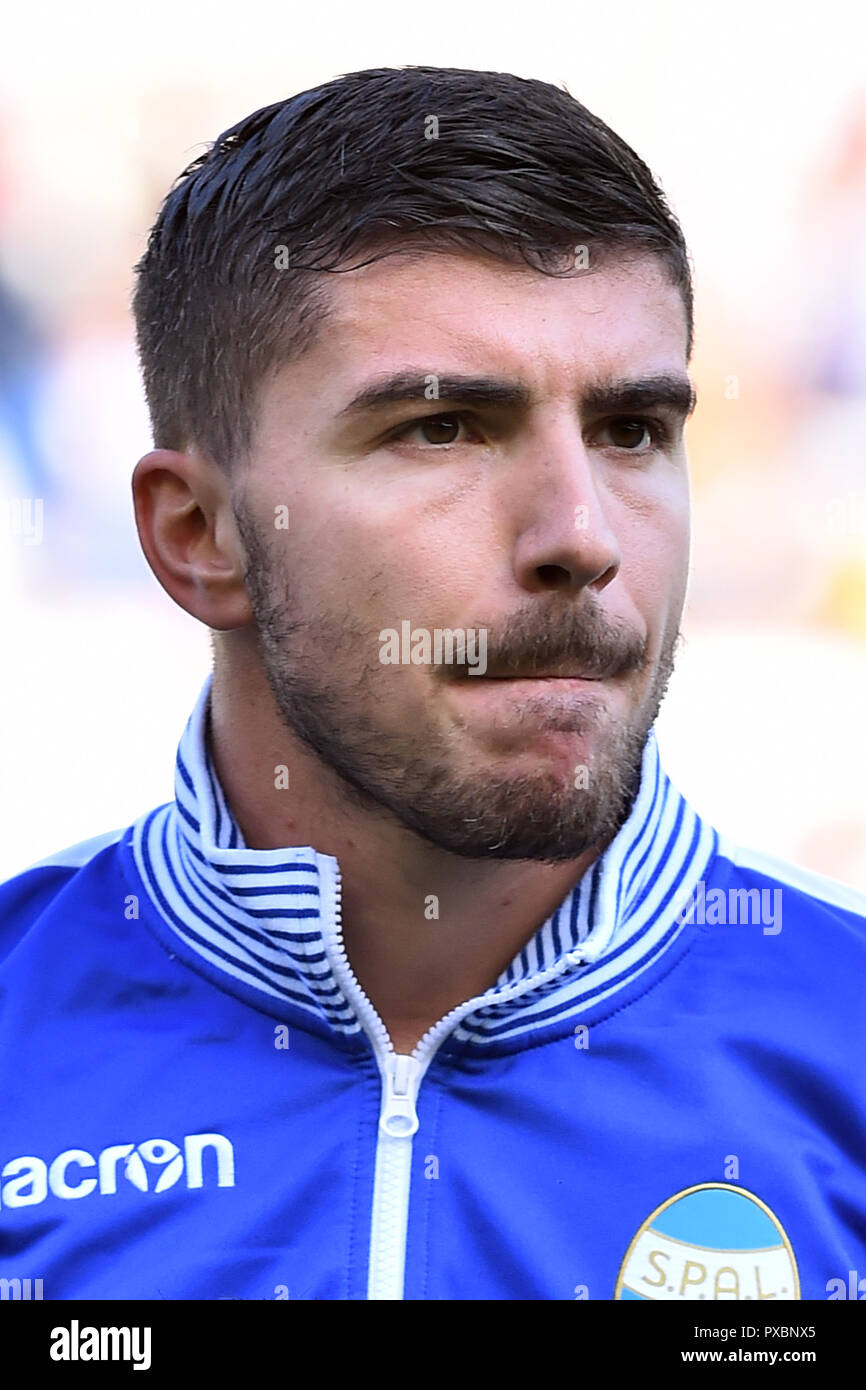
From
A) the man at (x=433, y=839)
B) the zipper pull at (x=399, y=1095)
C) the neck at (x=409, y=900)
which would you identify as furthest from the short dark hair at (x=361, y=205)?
the zipper pull at (x=399, y=1095)

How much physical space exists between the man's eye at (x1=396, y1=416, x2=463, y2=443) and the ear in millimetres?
354

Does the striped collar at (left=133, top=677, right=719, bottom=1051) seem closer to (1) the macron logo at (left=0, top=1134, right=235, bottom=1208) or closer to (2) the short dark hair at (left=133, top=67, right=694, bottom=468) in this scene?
(1) the macron logo at (left=0, top=1134, right=235, bottom=1208)

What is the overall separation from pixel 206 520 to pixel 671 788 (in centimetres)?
85

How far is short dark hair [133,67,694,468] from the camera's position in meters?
2.10

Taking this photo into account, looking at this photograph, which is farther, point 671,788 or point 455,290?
point 671,788

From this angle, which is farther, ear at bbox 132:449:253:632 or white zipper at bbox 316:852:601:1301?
ear at bbox 132:449:253:632

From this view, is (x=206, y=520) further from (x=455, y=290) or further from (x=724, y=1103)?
(x=724, y=1103)

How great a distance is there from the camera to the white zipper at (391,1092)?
206 cm

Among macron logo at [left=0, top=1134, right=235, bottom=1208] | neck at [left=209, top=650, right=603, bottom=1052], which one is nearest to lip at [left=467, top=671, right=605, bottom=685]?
neck at [left=209, top=650, right=603, bottom=1052]

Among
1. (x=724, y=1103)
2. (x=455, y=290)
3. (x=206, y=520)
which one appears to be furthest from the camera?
(x=206, y=520)

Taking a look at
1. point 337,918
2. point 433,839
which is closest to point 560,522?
point 433,839

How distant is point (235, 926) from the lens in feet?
7.46

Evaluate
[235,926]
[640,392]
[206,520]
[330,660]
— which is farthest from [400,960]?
[640,392]

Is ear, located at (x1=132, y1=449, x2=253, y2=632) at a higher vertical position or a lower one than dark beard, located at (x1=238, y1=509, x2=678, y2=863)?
higher
